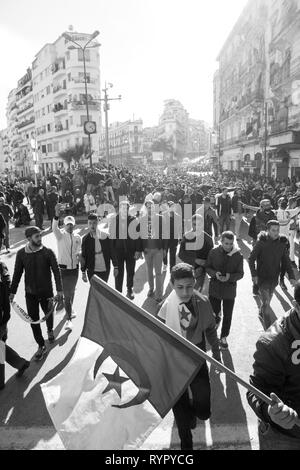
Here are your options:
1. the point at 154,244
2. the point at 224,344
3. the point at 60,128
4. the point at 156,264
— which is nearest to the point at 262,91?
the point at 60,128

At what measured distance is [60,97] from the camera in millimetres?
62312

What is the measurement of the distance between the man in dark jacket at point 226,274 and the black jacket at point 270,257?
487mm

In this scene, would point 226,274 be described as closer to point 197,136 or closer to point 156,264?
point 156,264

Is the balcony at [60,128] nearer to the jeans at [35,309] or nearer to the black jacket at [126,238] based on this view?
the black jacket at [126,238]

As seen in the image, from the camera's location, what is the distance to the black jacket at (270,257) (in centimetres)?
574

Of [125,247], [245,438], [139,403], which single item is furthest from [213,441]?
[125,247]

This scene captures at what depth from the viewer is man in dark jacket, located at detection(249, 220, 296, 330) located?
5.74 meters

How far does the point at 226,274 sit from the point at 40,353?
9.22 ft

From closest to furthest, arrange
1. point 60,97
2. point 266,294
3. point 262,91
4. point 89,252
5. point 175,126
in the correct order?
1. point 266,294
2. point 89,252
3. point 262,91
4. point 60,97
5. point 175,126

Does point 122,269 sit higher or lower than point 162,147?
lower

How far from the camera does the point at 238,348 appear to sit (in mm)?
5566

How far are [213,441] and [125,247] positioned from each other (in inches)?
172

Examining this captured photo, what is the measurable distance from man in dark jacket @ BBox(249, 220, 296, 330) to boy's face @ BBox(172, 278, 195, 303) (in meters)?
2.49

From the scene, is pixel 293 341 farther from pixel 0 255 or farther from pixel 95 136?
pixel 95 136
